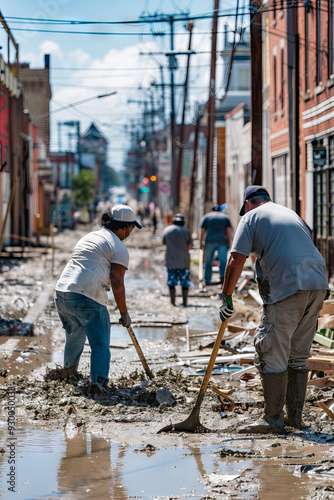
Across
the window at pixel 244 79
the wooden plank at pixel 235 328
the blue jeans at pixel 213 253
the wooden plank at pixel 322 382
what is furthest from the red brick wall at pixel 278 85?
the window at pixel 244 79

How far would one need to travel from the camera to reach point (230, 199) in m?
38.1

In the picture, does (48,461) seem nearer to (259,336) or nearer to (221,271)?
(259,336)

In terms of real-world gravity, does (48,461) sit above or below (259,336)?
below

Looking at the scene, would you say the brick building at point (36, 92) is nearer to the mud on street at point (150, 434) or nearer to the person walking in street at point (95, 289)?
the mud on street at point (150, 434)

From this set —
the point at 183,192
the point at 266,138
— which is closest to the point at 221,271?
the point at 266,138

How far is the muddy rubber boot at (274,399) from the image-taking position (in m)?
5.75

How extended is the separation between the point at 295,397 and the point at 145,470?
1548 millimetres

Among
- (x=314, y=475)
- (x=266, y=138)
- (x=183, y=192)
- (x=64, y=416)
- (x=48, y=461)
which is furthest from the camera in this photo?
(x=183, y=192)

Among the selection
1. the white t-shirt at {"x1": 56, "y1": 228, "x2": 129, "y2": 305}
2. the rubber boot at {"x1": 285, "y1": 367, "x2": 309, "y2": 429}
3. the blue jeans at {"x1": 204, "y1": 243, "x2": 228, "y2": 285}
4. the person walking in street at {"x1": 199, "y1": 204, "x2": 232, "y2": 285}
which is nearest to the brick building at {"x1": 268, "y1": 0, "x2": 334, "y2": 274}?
the person walking in street at {"x1": 199, "y1": 204, "x2": 232, "y2": 285}

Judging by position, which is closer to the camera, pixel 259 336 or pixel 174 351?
pixel 259 336

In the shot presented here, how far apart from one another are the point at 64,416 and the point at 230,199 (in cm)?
3237

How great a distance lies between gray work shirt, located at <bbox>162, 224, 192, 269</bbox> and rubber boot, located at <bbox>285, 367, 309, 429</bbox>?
28.8 ft

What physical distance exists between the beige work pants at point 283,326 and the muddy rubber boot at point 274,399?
0.18 feet

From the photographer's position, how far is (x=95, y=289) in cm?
688
